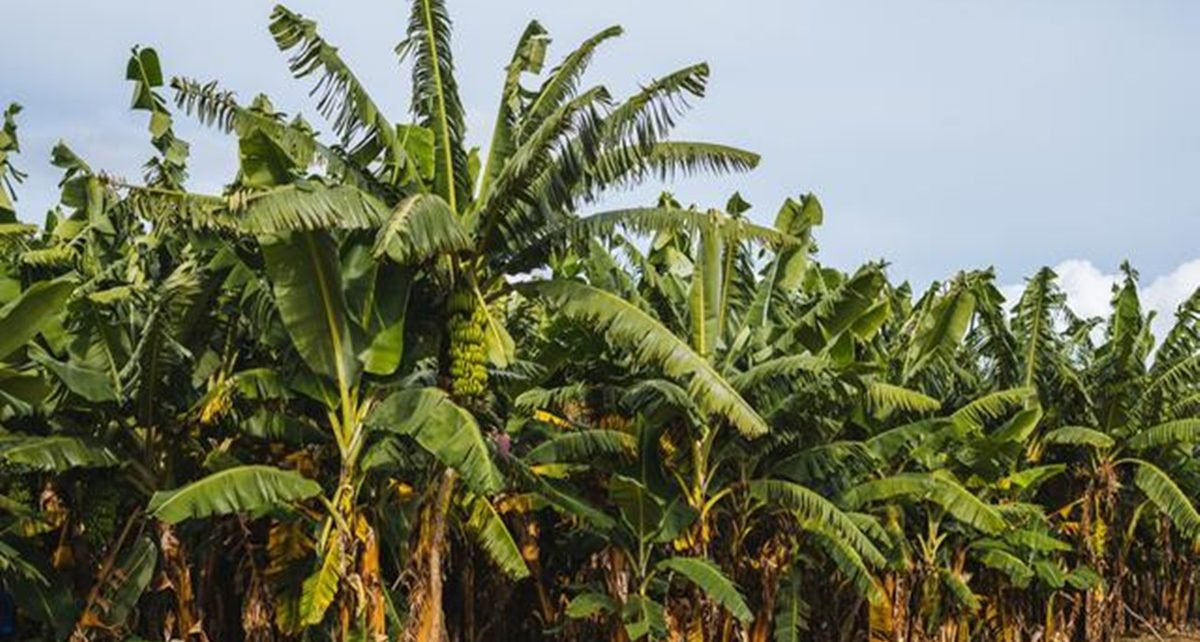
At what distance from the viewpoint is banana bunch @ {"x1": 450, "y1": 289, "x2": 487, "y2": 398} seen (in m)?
9.72

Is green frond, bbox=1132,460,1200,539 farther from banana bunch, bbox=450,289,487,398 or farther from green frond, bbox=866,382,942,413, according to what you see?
banana bunch, bbox=450,289,487,398

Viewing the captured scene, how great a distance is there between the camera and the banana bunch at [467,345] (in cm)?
972

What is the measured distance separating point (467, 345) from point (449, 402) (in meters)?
0.56

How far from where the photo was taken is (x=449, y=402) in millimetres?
9414

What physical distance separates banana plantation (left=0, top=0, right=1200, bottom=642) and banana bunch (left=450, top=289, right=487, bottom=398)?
27 millimetres

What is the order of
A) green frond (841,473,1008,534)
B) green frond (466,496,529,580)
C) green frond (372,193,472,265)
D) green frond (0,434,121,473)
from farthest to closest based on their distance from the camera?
1. green frond (841,473,1008,534)
2. green frond (466,496,529,580)
3. green frond (0,434,121,473)
4. green frond (372,193,472,265)

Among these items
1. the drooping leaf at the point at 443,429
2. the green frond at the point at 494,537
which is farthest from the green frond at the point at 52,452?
the green frond at the point at 494,537

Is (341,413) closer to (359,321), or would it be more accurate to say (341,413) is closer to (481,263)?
(359,321)

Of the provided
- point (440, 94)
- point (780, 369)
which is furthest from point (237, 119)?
point (780, 369)

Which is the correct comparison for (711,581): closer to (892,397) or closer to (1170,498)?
(892,397)

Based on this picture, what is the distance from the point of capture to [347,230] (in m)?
9.63

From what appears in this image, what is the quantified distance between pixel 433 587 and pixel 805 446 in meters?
4.61

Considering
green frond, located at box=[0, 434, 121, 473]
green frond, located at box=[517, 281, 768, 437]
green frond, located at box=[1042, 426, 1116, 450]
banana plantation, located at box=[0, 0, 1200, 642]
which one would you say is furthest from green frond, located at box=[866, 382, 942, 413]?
green frond, located at box=[0, 434, 121, 473]

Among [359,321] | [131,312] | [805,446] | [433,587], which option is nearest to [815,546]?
[805,446]
